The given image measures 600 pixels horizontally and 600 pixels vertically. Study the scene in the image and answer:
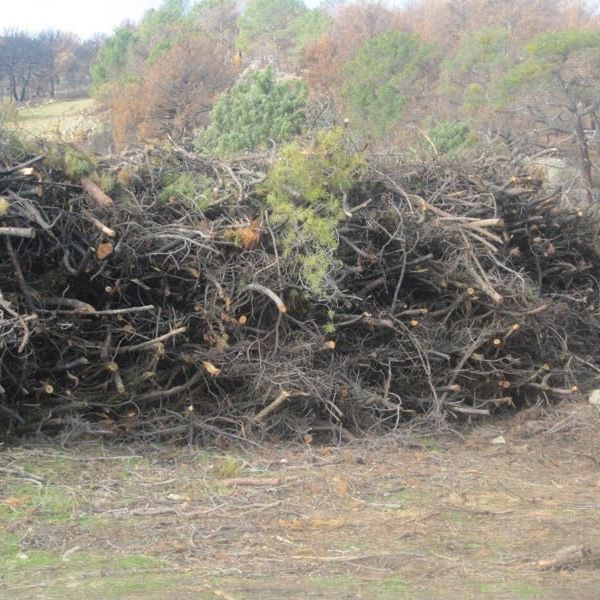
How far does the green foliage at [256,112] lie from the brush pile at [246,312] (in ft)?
35.8

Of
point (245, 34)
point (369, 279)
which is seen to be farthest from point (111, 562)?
point (245, 34)

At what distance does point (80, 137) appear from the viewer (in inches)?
305

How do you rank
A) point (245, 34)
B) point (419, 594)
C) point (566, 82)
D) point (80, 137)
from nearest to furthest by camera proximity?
point (419, 594) → point (80, 137) → point (566, 82) → point (245, 34)

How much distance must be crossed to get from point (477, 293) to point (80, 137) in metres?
3.80

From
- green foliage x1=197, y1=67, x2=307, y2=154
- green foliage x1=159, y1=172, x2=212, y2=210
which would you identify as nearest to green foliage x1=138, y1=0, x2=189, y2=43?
green foliage x1=197, y1=67, x2=307, y2=154

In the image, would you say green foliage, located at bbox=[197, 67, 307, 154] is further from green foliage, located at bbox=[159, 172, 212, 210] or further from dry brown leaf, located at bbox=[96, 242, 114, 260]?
dry brown leaf, located at bbox=[96, 242, 114, 260]

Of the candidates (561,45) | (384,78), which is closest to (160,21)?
(384,78)

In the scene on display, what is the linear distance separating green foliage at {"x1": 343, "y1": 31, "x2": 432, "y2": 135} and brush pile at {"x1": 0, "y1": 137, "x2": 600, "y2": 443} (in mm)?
22430

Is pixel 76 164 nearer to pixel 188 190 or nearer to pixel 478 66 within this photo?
pixel 188 190

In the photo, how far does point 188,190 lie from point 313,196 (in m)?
1.06

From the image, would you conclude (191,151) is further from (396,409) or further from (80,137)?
(396,409)

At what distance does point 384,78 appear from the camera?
33.5m

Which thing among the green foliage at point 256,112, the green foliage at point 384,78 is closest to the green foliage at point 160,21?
the green foliage at point 384,78

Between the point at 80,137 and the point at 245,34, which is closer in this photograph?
the point at 80,137
